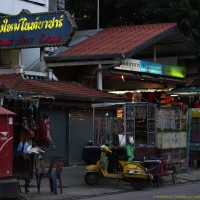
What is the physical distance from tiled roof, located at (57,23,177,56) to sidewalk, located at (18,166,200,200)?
5993 mm

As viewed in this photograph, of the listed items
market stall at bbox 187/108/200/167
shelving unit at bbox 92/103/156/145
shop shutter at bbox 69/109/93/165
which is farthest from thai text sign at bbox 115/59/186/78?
shelving unit at bbox 92/103/156/145

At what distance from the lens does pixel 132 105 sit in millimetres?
16875

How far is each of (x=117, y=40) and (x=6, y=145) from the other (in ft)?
44.1

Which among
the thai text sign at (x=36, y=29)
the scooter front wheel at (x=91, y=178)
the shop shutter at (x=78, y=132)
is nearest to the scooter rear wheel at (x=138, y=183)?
the scooter front wheel at (x=91, y=178)

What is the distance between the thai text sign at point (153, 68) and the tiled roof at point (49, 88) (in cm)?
199

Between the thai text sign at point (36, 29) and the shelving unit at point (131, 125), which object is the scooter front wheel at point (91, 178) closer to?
the shelving unit at point (131, 125)

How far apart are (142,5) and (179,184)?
2001cm

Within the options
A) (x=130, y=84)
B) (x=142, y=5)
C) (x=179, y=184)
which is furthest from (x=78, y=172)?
(x=142, y=5)

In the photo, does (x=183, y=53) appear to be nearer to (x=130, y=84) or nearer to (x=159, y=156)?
(x=130, y=84)

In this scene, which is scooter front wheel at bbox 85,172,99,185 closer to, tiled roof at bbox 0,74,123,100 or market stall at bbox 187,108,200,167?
tiled roof at bbox 0,74,123,100

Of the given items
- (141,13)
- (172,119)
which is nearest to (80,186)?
(172,119)

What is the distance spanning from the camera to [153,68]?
24875mm

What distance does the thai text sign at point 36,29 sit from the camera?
19.9 metres

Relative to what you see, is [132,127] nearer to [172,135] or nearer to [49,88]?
[172,135]
